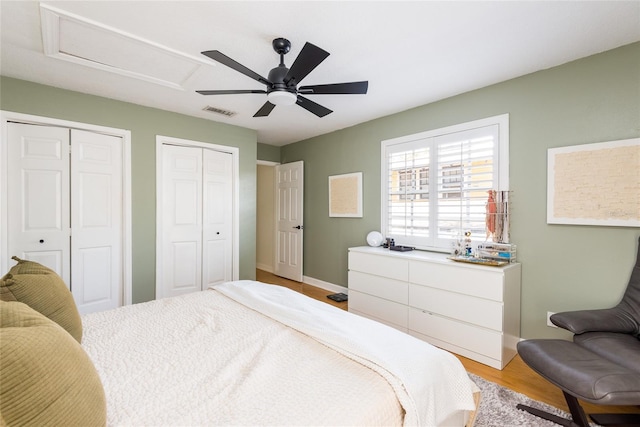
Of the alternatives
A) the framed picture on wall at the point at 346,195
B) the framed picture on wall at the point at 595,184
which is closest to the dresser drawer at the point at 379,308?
the framed picture on wall at the point at 346,195

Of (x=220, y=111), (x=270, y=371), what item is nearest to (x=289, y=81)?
(x=270, y=371)

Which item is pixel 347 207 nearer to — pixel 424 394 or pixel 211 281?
pixel 211 281

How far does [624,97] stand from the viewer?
216cm

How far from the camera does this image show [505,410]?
1.84 m

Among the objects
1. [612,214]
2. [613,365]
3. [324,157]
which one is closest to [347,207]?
[324,157]

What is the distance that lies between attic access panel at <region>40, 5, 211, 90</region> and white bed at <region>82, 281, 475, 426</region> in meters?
1.95

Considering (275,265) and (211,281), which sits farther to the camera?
(275,265)

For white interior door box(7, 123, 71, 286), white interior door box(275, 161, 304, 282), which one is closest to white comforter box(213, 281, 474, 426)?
white interior door box(7, 123, 71, 286)

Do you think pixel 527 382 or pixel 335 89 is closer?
pixel 335 89

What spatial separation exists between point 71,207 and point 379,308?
137 inches

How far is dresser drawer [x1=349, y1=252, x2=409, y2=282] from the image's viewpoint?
117 inches

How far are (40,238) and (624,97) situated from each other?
17.3 feet

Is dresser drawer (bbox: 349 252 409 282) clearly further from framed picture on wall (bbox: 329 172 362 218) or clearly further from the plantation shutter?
framed picture on wall (bbox: 329 172 362 218)

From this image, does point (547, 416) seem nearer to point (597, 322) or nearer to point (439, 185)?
point (597, 322)
